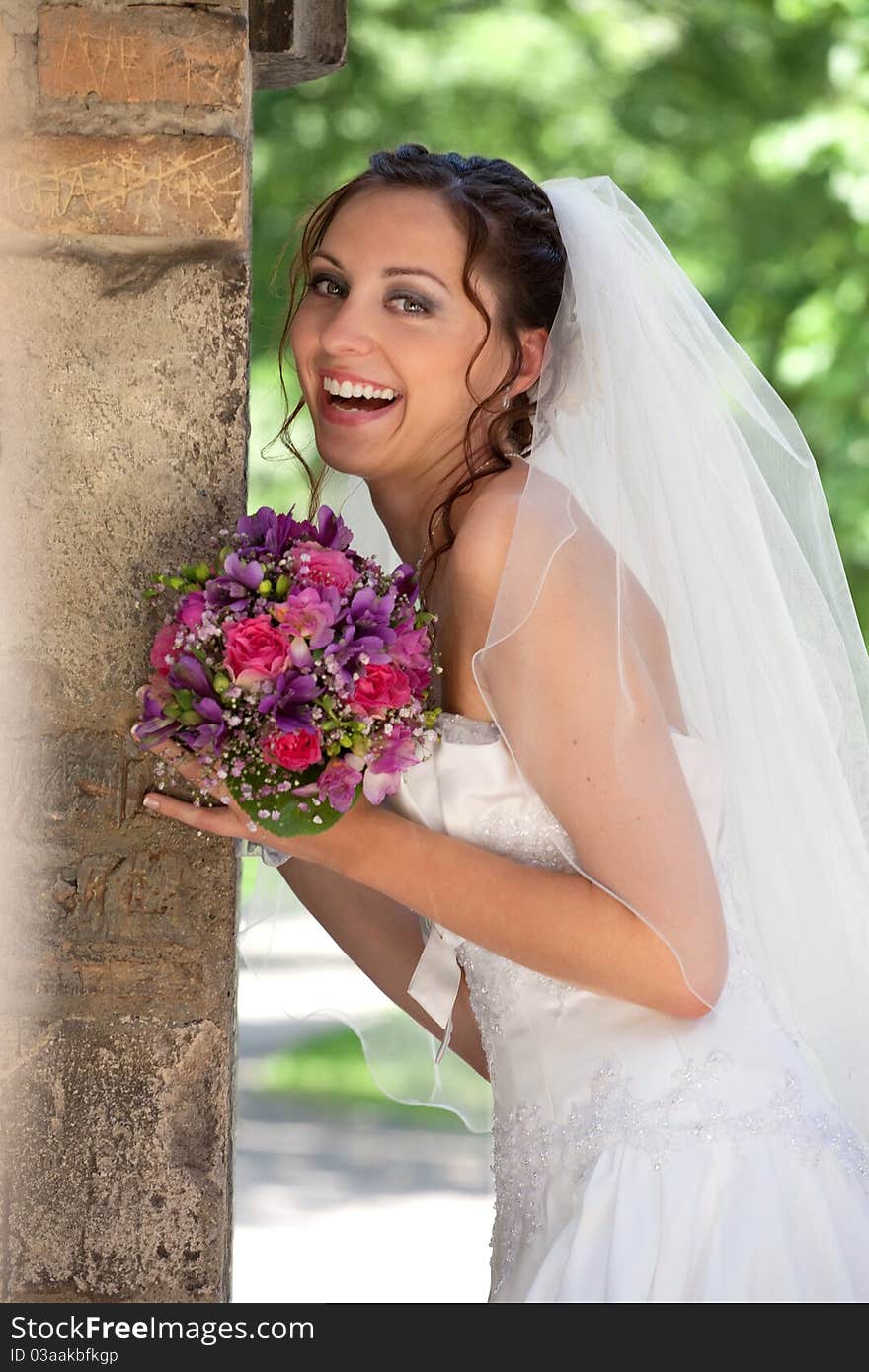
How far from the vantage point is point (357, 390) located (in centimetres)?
254

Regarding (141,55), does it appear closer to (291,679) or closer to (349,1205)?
(291,679)

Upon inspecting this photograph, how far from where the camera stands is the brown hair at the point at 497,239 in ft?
8.58

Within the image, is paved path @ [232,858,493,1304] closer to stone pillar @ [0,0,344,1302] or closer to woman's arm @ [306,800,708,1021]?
stone pillar @ [0,0,344,1302]

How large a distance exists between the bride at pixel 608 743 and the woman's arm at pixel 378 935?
10 cm

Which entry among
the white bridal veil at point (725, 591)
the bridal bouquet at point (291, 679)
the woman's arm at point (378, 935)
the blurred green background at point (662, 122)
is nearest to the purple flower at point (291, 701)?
the bridal bouquet at point (291, 679)

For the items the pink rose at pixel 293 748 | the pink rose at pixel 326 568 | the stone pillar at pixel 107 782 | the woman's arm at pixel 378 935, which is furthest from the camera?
the woman's arm at pixel 378 935

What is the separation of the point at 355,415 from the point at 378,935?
933mm

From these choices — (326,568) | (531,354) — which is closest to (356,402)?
(531,354)

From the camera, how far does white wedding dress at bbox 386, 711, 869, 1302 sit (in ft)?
7.78

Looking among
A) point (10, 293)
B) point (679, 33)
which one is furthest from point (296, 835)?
point (679, 33)

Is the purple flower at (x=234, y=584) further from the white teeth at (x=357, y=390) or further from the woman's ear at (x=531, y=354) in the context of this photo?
the woman's ear at (x=531, y=354)

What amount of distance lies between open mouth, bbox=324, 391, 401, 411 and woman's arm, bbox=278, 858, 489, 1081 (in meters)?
0.83

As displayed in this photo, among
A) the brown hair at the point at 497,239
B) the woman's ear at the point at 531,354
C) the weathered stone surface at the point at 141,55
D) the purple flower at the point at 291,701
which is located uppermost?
the weathered stone surface at the point at 141,55

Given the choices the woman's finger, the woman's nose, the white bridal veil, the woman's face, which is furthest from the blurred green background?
the woman's finger
